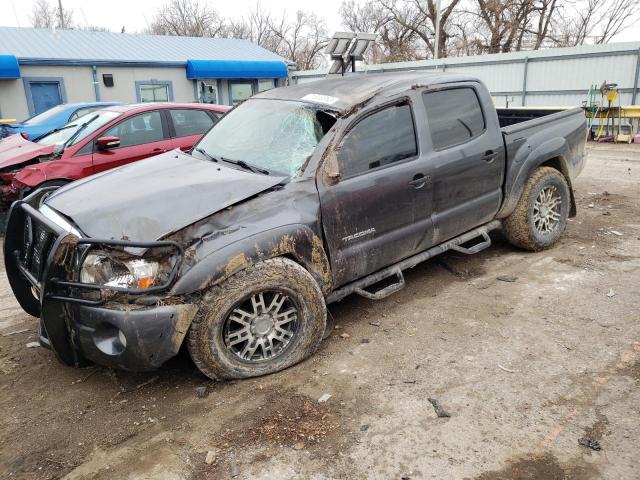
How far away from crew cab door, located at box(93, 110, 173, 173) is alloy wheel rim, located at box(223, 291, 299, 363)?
14.3ft

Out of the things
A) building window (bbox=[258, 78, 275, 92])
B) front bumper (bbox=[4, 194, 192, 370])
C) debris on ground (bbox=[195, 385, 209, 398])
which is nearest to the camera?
front bumper (bbox=[4, 194, 192, 370])

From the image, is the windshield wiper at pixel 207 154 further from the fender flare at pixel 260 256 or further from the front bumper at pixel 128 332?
the front bumper at pixel 128 332

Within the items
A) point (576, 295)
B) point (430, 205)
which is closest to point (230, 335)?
point (430, 205)

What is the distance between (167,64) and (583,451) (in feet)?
63.8

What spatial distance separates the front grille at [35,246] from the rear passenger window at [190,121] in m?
4.10

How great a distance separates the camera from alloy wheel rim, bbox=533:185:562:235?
17.1 feet

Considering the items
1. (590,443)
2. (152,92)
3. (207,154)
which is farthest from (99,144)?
(152,92)

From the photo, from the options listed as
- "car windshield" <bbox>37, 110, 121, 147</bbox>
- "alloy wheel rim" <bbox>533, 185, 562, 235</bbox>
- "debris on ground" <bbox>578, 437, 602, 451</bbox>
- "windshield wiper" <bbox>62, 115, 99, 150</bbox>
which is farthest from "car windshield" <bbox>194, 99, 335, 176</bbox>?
"windshield wiper" <bbox>62, 115, 99, 150</bbox>

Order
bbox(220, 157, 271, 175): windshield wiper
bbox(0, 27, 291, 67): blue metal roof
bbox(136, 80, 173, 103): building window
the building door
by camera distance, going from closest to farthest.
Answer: bbox(220, 157, 271, 175): windshield wiper < the building door < bbox(0, 27, 291, 67): blue metal roof < bbox(136, 80, 173, 103): building window

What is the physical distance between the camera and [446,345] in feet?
11.9

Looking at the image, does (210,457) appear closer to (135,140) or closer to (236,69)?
(135,140)

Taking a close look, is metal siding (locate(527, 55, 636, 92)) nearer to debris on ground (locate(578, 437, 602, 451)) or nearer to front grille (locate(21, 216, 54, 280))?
debris on ground (locate(578, 437, 602, 451))

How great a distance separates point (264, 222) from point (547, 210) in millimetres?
3482

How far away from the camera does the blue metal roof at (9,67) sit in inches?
603
